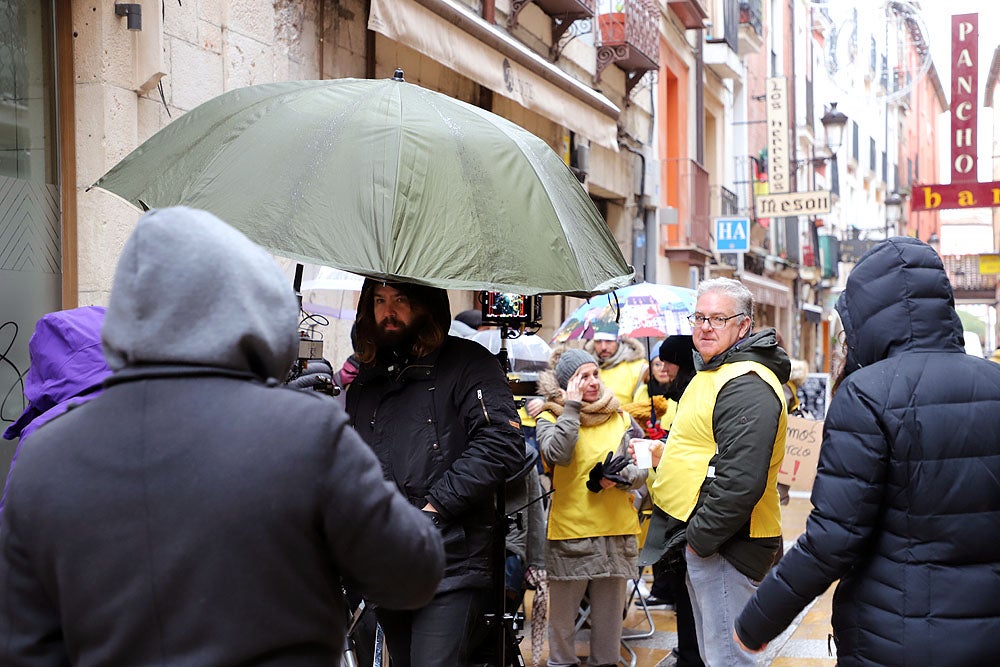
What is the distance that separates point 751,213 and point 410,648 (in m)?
21.0

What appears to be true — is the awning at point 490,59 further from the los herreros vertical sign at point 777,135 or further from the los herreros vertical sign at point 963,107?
the los herreros vertical sign at point 777,135

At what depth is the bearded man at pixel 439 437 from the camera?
12.8 ft

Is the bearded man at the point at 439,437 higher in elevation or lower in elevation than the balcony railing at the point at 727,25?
lower

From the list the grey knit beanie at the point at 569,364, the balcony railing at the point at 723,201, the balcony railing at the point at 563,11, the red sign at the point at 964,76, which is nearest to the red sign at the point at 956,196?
the balcony railing at the point at 723,201

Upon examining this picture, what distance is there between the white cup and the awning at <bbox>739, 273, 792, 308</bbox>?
18130 mm

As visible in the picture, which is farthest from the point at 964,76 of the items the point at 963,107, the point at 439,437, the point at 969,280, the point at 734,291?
the point at 969,280

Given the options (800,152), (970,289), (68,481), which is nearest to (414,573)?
(68,481)

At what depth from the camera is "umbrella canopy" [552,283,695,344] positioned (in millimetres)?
8469

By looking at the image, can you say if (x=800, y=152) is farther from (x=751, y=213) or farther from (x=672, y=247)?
(x=672, y=247)

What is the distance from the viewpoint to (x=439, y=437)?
157 inches

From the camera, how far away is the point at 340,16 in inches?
350

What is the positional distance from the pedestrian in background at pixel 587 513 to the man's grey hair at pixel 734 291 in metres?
1.09

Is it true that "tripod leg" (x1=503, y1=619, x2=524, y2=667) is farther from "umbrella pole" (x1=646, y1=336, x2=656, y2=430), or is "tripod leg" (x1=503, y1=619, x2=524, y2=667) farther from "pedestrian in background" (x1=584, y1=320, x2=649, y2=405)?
"pedestrian in background" (x1=584, y1=320, x2=649, y2=405)

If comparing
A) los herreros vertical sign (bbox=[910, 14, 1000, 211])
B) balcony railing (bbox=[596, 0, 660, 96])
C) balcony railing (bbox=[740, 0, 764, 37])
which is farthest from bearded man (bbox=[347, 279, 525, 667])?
balcony railing (bbox=[740, 0, 764, 37])
